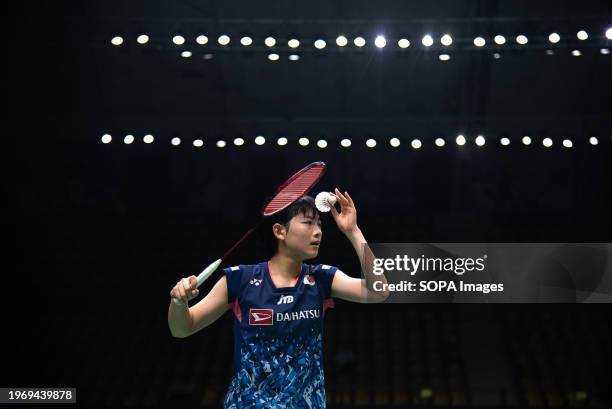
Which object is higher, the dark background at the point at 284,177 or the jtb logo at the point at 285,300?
the dark background at the point at 284,177

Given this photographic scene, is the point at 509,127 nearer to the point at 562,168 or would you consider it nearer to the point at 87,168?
the point at 562,168

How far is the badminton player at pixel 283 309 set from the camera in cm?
303

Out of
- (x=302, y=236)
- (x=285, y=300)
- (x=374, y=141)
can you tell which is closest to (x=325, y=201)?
(x=302, y=236)

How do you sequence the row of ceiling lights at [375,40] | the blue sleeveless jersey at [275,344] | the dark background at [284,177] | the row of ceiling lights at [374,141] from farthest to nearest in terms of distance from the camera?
the dark background at [284,177], the row of ceiling lights at [374,141], the row of ceiling lights at [375,40], the blue sleeveless jersey at [275,344]

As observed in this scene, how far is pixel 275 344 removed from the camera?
121 inches

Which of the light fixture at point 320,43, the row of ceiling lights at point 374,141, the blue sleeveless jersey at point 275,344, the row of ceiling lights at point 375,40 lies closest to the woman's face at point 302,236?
the blue sleeveless jersey at point 275,344

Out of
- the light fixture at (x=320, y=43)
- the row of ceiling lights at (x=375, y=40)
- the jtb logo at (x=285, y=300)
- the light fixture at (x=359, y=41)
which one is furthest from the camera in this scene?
the light fixture at (x=320, y=43)

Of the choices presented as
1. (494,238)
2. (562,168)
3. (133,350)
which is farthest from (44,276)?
(562,168)

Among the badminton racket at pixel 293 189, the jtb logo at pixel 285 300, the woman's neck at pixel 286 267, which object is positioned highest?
the badminton racket at pixel 293 189

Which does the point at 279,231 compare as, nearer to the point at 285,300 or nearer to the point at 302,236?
the point at 302,236

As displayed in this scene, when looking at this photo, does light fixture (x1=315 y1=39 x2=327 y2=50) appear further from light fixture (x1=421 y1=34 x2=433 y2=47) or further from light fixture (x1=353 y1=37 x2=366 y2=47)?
light fixture (x1=421 y1=34 x2=433 y2=47)

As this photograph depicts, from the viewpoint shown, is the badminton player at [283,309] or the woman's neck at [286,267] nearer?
the badminton player at [283,309]

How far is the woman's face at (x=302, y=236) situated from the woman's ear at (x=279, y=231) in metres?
0.03

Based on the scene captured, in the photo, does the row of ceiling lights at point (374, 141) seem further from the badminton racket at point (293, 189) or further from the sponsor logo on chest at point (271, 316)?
the sponsor logo on chest at point (271, 316)
